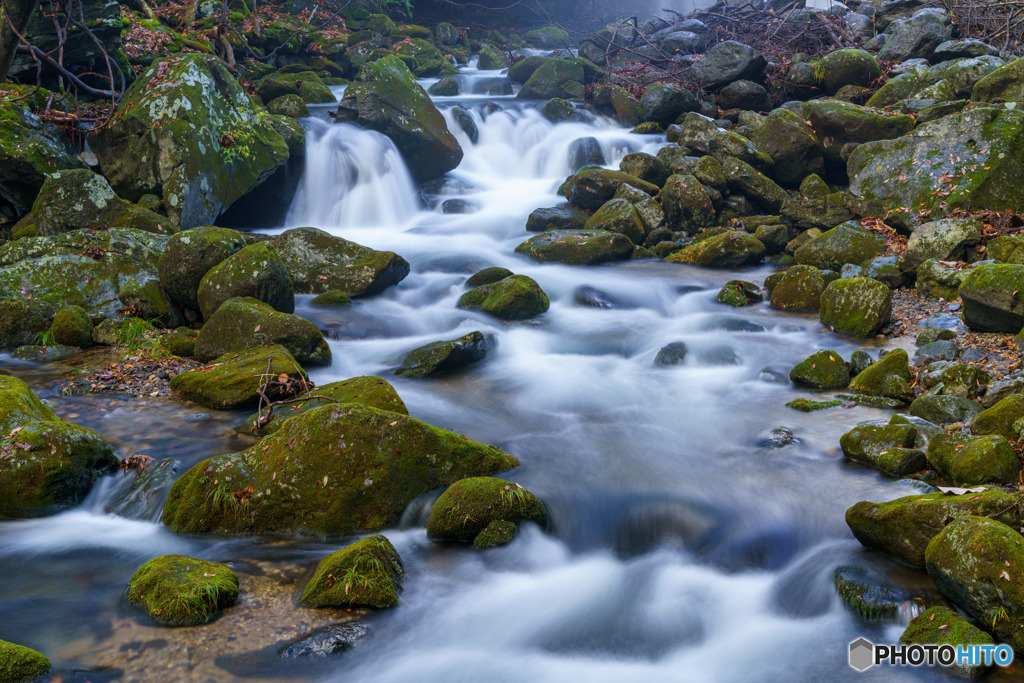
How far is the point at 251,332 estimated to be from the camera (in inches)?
276

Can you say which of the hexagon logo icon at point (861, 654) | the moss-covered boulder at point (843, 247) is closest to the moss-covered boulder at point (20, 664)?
the hexagon logo icon at point (861, 654)

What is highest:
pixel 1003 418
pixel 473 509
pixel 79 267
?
pixel 79 267

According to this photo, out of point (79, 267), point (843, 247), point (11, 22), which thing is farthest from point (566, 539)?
point (843, 247)

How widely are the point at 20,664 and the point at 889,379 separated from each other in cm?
686

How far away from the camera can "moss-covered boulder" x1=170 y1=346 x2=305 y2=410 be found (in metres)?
6.11

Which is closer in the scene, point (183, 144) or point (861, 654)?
point (861, 654)

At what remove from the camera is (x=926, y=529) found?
3844 millimetres

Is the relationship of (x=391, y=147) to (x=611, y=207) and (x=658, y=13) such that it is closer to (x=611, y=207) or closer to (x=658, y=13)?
(x=611, y=207)

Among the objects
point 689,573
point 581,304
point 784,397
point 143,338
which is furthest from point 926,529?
point 143,338

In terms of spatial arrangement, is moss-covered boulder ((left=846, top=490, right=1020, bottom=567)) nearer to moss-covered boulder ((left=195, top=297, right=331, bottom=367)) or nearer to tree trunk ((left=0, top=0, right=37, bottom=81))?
moss-covered boulder ((left=195, top=297, right=331, bottom=367))

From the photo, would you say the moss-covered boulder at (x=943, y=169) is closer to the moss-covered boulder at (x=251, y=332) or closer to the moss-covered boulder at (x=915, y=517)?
the moss-covered boulder at (x=915, y=517)

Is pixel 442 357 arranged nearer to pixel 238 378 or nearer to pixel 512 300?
pixel 512 300

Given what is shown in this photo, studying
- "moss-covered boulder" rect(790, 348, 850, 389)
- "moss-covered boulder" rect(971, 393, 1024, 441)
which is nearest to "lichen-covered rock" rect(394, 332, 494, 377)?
"moss-covered boulder" rect(790, 348, 850, 389)

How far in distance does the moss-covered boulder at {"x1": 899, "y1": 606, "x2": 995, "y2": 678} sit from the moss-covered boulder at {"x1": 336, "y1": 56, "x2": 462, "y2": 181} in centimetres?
1346
